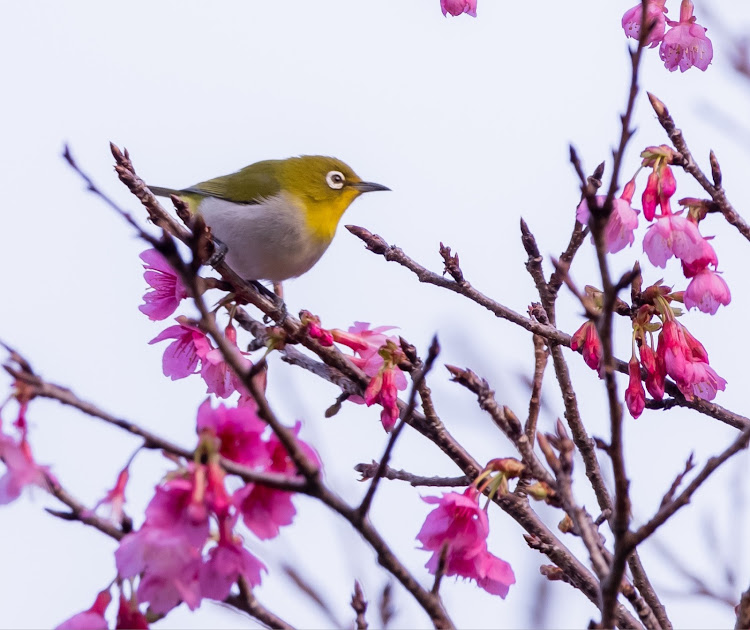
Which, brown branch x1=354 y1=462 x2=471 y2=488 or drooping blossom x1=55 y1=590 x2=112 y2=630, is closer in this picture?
drooping blossom x1=55 y1=590 x2=112 y2=630

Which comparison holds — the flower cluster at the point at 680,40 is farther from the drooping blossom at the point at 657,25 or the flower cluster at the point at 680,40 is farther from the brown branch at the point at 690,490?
the brown branch at the point at 690,490

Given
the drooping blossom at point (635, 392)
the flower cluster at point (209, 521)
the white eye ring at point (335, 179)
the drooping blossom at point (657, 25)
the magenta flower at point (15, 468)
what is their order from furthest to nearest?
1. the white eye ring at point (335, 179)
2. the drooping blossom at point (657, 25)
3. the drooping blossom at point (635, 392)
4. the magenta flower at point (15, 468)
5. the flower cluster at point (209, 521)

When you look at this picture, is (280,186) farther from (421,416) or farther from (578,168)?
(578,168)

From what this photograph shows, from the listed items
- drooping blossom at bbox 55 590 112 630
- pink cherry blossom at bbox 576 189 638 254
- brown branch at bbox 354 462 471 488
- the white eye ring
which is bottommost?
drooping blossom at bbox 55 590 112 630

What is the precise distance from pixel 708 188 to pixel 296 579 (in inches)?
85.8

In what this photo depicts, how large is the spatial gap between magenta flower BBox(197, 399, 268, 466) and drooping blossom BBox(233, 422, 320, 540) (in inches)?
1.1

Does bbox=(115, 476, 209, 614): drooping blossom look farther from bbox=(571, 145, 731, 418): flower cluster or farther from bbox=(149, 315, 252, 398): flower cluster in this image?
bbox=(571, 145, 731, 418): flower cluster

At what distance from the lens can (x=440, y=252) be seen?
4.31 m

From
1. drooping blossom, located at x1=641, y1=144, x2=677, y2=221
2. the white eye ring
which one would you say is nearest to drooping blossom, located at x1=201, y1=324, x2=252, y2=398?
drooping blossom, located at x1=641, y1=144, x2=677, y2=221

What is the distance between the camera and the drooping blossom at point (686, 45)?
4.31 meters

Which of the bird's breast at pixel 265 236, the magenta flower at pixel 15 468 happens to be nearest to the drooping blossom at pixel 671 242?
the magenta flower at pixel 15 468

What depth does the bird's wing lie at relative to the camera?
254 inches

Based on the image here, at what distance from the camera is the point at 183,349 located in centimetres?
392

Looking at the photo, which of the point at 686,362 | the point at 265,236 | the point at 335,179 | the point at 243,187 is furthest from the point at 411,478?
the point at 335,179
